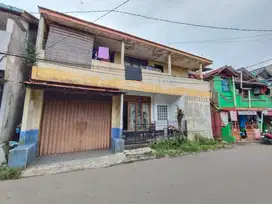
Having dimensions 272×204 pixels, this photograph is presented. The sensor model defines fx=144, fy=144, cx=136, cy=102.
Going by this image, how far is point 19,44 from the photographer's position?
643cm

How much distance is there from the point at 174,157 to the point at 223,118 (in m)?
8.05

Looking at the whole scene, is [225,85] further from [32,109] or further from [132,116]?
[32,109]

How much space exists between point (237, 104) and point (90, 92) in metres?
14.5

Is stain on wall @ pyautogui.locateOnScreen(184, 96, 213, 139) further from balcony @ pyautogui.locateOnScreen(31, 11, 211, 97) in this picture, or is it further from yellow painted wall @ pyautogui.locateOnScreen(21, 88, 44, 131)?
yellow painted wall @ pyautogui.locateOnScreen(21, 88, 44, 131)

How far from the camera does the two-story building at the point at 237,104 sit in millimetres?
12383

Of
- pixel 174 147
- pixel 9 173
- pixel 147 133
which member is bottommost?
pixel 9 173

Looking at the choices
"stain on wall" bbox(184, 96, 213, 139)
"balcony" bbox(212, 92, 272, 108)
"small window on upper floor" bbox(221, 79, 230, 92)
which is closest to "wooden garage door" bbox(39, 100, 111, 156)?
"stain on wall" bbox(184, 96, 213, 139)

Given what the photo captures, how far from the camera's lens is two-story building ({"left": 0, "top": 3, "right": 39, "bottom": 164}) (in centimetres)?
552

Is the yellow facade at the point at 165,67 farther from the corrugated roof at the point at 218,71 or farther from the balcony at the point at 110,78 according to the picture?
the corrugated roof at the point at 218,71

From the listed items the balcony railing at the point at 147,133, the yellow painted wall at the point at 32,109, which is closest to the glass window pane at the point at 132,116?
the balcony railing at the point at 147,133

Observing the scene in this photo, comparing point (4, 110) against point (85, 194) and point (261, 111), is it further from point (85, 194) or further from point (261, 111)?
point (261, 111)

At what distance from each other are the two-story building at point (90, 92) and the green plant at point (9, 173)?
11.0 inches

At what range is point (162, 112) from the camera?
11.1 metres

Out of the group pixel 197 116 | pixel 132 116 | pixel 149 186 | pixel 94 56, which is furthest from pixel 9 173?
pixel 197 116
